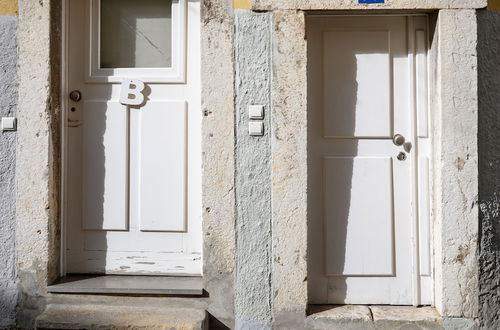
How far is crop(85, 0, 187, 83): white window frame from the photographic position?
3674 mm

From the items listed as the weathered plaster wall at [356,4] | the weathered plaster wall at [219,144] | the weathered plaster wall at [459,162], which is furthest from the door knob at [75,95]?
the weathered plaster wall at [459,162]

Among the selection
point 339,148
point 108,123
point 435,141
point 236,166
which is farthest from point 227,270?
Result: point 435,141

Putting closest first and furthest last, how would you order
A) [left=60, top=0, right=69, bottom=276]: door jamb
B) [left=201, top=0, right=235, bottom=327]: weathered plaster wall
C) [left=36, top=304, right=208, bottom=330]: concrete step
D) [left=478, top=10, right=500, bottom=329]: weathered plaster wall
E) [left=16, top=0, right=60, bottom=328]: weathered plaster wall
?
[left=36, top=304, right=208, bottom=330]: concrete step, [left=478, top=10, right=500, bottom=329]: weathered plaster wall, [left=201, top=0, right=235, bottom=327]: weathered plaster wall, [left=16, top=0, right=60, bottom=328]: weathered plaster wall, [left=60, top=0, right=69, bottom=276]: door jamb

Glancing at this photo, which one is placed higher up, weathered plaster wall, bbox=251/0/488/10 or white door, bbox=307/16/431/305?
weathered plaster wall, bbox=251/0/488/10

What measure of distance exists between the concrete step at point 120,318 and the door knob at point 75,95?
4.85 ft

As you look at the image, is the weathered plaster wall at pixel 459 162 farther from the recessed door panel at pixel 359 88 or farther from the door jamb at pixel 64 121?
the door jamb at pixel 64 121

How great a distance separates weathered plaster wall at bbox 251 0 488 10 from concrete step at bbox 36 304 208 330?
6.89ft

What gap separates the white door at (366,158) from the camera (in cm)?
349

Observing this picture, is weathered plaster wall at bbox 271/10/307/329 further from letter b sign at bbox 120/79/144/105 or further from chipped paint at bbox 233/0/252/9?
letter b sign at bbox 120/79/144/105

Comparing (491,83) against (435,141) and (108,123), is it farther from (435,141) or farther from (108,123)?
(108,123)

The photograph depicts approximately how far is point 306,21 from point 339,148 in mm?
911

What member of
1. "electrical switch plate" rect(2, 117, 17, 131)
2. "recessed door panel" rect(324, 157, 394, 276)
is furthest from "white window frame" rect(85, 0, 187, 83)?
"recessed door panel" rect(324, 157, 394, 276)

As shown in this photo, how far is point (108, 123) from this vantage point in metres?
3.71

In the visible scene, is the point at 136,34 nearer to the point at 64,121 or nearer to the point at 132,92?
the point at 132,92
